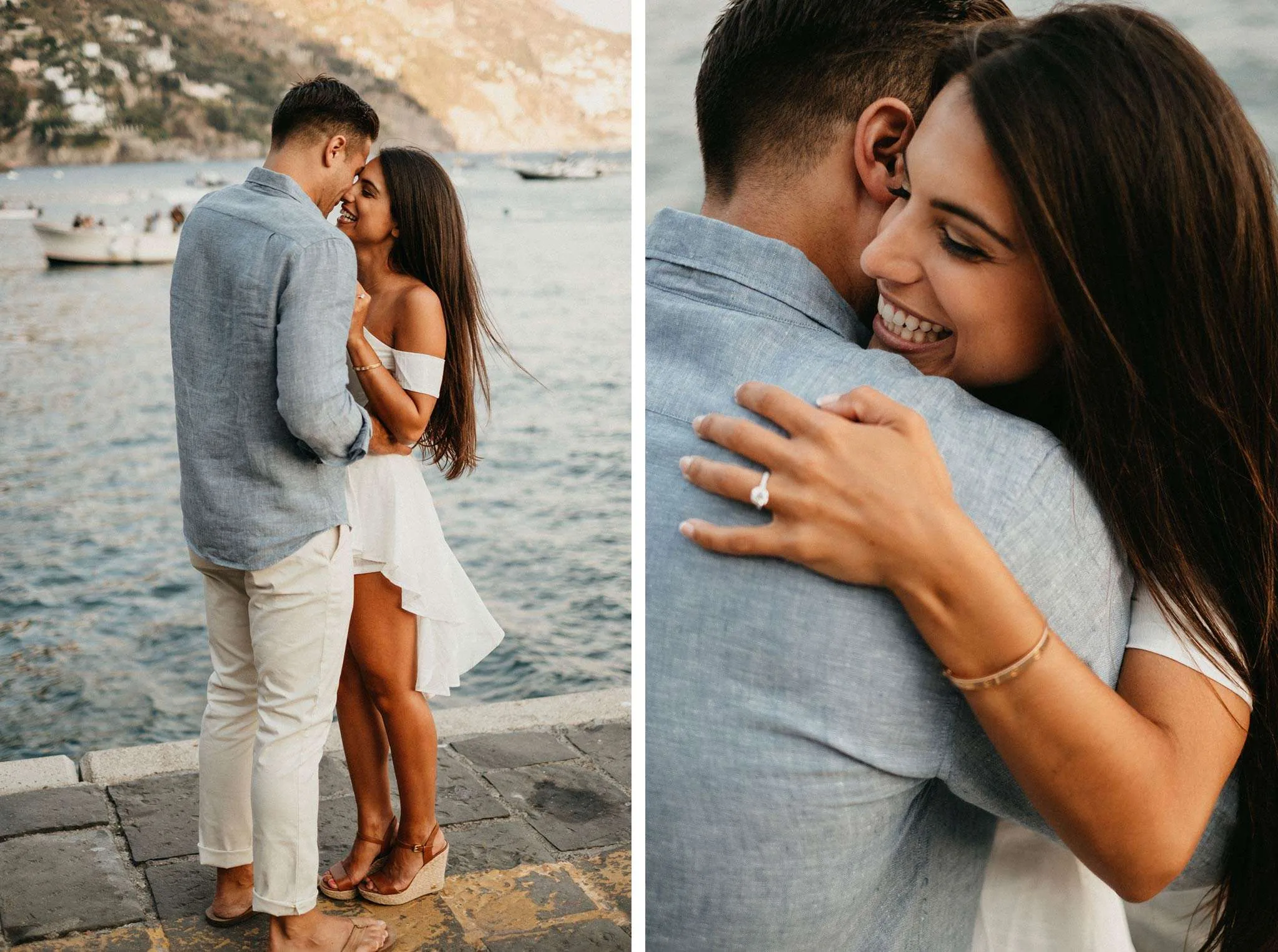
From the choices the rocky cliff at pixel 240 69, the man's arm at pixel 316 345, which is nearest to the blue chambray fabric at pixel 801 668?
the man's arm at pixel 316 345

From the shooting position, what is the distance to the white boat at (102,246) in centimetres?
2145

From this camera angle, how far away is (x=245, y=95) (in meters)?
23.6

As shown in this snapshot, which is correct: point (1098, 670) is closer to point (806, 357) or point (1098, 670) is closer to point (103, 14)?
point (806, 357)

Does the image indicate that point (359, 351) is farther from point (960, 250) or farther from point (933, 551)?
point (933, 551)

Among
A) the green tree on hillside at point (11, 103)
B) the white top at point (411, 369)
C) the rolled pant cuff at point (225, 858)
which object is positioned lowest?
the green tree on hillside at point (11, 103)

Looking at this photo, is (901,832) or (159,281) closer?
(901,832)

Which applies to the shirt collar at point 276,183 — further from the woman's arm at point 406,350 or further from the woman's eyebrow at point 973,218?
the woman's eyebrow at point 973,218

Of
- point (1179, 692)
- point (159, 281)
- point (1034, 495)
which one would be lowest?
point (159, 281)

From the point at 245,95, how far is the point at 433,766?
23.7 meters

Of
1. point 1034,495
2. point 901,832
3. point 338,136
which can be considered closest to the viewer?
point 1034,495

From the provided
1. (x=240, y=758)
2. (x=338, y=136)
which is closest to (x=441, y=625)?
(x=240, y=758)

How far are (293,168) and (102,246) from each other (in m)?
21.7

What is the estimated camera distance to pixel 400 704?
8.32ft

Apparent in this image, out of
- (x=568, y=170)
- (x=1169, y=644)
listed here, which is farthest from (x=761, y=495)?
(x=568, y=170)
